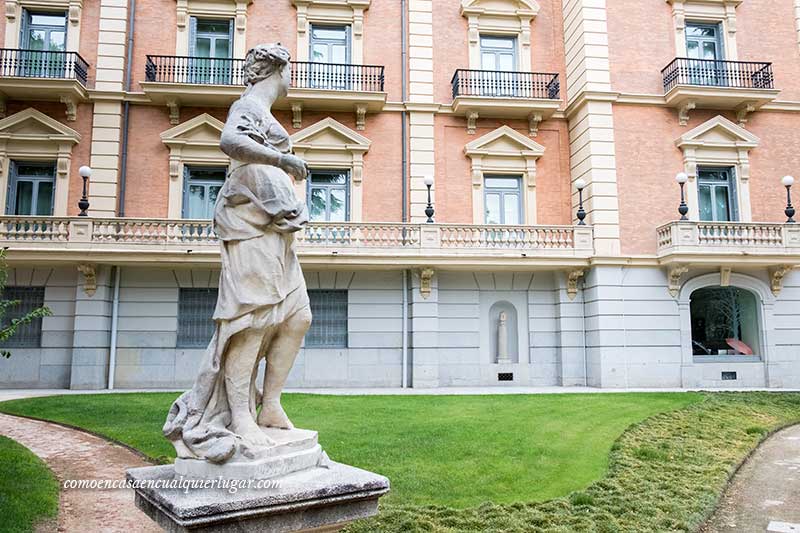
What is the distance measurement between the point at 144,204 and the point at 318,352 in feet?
24.8

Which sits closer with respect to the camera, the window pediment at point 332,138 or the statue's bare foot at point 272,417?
the statue's bare foot at point 272,417

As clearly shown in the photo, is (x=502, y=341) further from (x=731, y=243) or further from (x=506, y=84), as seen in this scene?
(x=506, y=84)

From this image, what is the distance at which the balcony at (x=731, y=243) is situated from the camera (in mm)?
18250

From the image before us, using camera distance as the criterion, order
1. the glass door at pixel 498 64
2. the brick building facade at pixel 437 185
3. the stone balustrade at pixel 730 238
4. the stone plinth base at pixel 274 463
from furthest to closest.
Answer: the glass door at pixel 498 64 < the stone balustrade at pixel 730 238 < the brick building facade at pixel 437 185 < the stone plinth base at pixel 274 463

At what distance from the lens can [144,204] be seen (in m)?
19.2

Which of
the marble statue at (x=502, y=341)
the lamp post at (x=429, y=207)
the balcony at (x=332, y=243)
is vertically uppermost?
the lamp post at (x=429, y=207)

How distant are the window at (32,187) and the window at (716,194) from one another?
72.2 feet

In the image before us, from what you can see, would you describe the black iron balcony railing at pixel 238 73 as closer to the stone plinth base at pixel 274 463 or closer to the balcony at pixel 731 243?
the balcony at pixel 731 243

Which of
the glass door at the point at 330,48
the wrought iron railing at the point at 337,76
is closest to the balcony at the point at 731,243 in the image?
the wrought iron railing at the point at 337,76

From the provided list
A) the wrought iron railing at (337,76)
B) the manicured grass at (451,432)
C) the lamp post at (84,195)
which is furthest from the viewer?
the wrought iron railing at (337,76)

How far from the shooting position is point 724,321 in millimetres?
19953

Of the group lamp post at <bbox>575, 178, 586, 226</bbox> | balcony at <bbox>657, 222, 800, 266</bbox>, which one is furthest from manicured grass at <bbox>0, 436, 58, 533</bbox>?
balcony at <bbox>657, 222, 800, 266</bbox>

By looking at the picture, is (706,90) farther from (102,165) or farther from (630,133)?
(102,165)

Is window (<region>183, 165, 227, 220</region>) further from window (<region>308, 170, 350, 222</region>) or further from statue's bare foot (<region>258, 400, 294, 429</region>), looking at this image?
statue's bare foot (<region>258, 400, 294, 429</region>)
